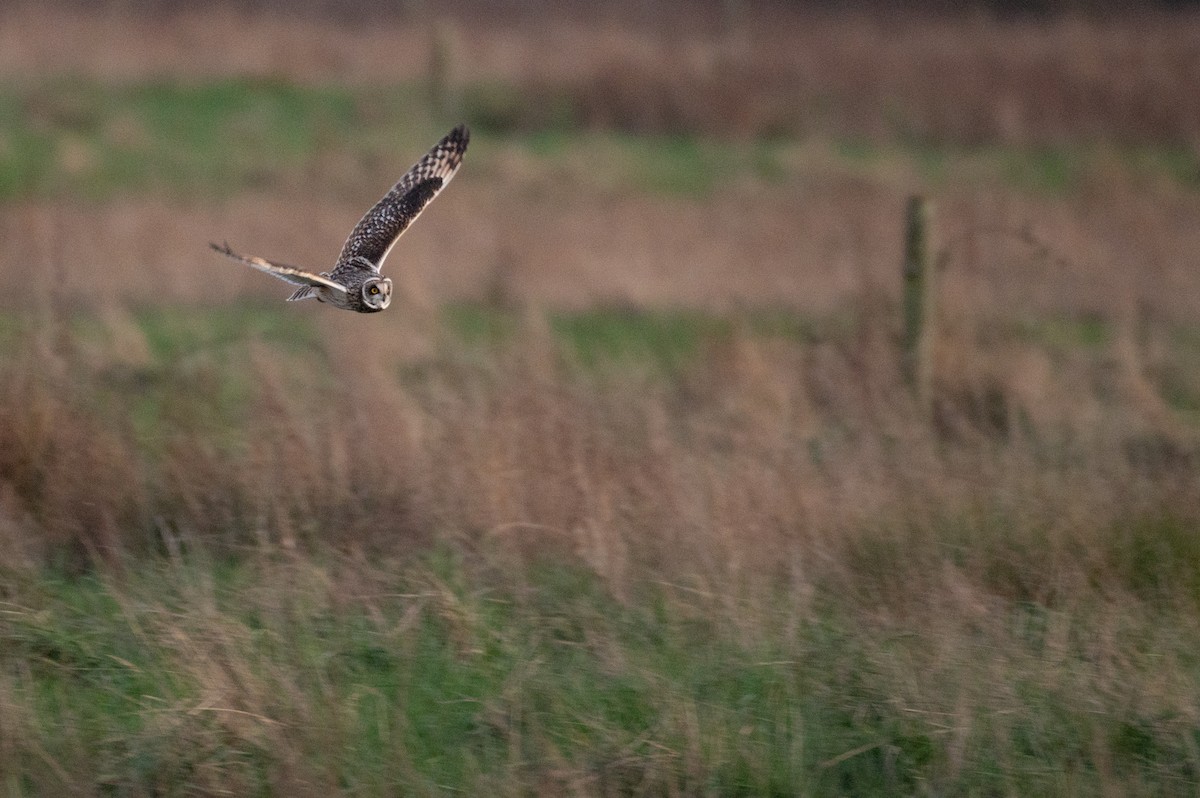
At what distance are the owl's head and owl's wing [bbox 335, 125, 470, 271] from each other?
0.20 meters

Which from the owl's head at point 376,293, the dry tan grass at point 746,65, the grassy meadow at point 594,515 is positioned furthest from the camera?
the dry tan grass at point 746,65

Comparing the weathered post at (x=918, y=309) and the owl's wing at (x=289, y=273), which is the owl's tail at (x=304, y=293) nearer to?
the owl's wing at (x=289, y=273)

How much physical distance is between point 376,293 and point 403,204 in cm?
85

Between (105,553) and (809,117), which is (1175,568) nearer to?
(105,553)

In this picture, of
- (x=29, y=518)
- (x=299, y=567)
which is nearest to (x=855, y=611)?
(x=299, y=567)

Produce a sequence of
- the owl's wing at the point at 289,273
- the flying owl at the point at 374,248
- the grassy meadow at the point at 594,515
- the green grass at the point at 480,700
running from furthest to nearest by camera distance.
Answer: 1. the grassy meadow at the point at 594,515
2. the green grass at the point at 480,700
3. the flying owl at the point at 374,248
4. the owl's wing at the point at 289,273

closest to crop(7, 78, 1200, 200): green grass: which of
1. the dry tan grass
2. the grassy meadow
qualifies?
the dry tan grass

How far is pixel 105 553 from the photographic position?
4.98 meters

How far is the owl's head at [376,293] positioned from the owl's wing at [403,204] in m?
0.20

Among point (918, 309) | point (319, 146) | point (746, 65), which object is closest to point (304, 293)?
point (918, 309)

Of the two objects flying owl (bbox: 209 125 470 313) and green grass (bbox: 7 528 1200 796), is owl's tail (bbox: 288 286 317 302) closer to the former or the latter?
flying owl (bbox: 209 125 470 313)

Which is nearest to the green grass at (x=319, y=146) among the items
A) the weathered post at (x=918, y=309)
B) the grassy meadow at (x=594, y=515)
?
the grassy meadow at (x=594, y=515)

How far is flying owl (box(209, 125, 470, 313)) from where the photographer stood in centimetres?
315

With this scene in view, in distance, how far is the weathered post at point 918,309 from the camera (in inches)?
269
